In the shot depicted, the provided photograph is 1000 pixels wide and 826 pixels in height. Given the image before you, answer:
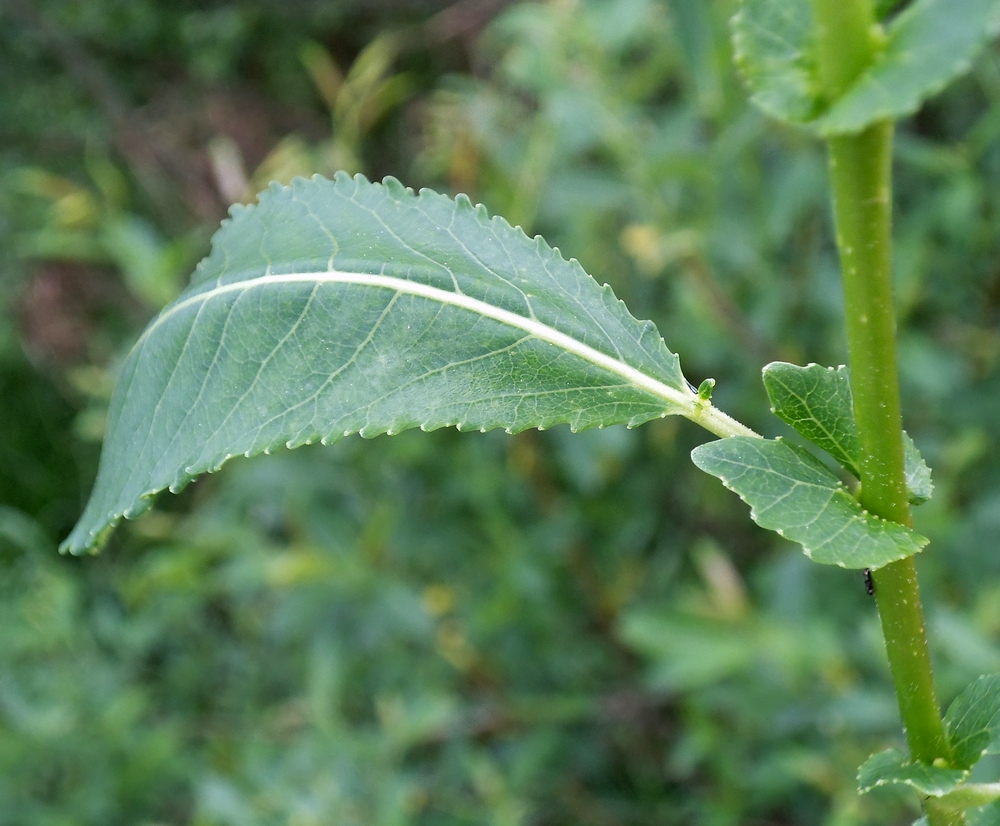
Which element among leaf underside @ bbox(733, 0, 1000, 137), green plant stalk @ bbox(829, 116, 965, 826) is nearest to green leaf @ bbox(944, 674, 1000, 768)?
green plant stalk @ bbox(829, 116, 965, 826)

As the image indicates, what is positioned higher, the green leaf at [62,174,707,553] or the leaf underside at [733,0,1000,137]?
the leaf underside at [733,0,1000,137]

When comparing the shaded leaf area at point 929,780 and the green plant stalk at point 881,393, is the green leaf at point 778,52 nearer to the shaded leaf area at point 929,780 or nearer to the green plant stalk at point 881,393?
the green plant stalk at point 881,393

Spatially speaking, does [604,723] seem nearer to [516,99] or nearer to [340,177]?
[516,99]

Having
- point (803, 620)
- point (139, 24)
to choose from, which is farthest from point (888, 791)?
point (139, 24)

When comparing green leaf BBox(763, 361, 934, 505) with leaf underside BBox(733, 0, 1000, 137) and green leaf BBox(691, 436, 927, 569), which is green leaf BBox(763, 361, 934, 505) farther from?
leaf underside BBox(733, 0, 1000, 137)

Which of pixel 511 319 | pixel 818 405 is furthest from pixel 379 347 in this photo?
pixel 818 405

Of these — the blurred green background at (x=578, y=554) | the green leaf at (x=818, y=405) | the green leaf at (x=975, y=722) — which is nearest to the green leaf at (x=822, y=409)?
the green leaf at (x=818, y=405)

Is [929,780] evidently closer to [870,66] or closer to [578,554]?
[870,66]
